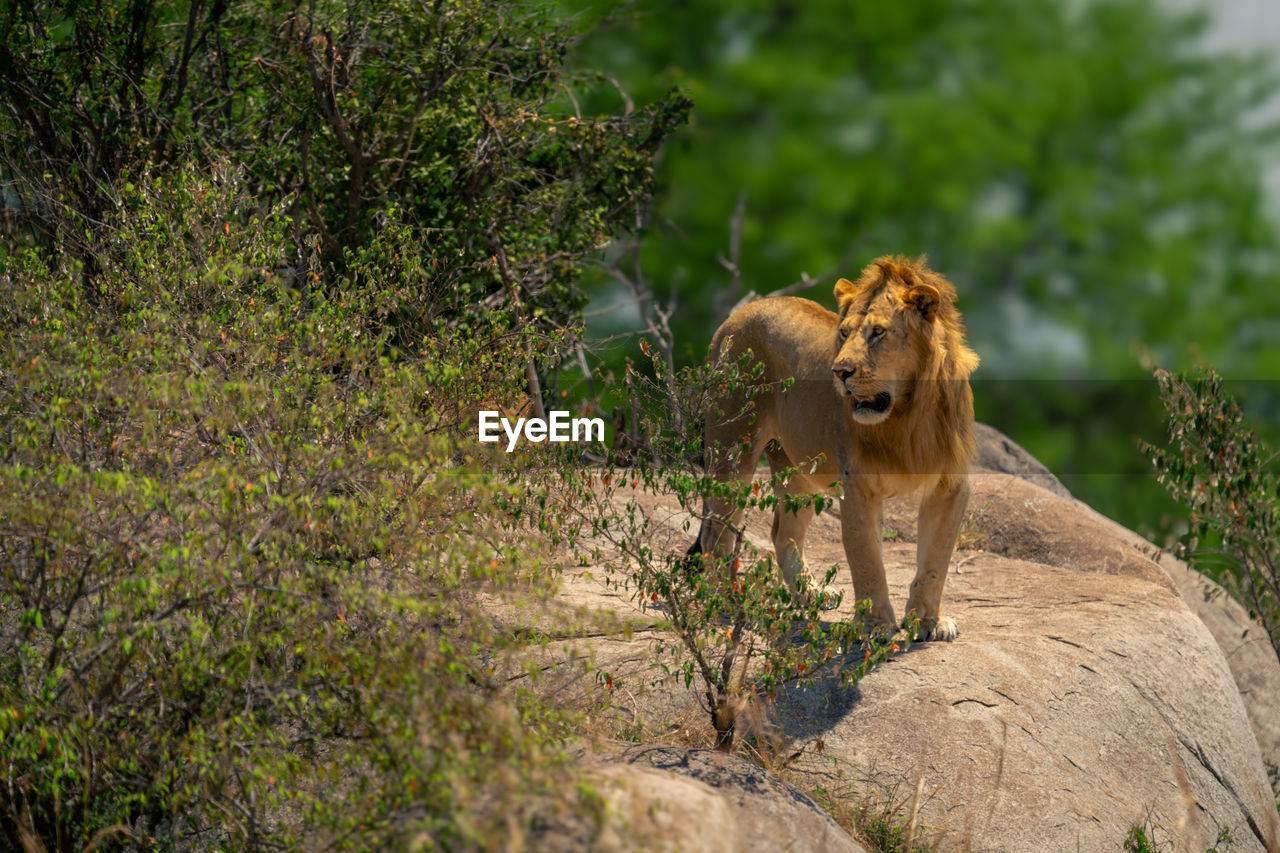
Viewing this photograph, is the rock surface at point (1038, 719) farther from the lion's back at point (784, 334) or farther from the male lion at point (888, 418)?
the lion's back at point (784, 334)

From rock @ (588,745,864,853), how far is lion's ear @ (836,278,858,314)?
2754 millimetres

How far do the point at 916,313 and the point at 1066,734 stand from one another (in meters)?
2.29

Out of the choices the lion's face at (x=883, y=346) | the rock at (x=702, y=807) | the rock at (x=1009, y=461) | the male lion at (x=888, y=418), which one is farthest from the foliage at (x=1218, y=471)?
the rock at (x=1009, y=461)

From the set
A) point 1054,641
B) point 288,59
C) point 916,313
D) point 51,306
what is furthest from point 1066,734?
point 288,59

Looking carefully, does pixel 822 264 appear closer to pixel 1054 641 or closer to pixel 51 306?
pixel 1054 641

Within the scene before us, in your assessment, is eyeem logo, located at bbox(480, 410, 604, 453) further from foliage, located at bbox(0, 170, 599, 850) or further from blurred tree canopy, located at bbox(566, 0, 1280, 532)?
blurred tree canopy, located at bbox(566, 0, 1280, 532)

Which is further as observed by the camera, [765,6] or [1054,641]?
[765,6]

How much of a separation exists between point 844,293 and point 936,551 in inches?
58.4

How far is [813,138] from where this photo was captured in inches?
631

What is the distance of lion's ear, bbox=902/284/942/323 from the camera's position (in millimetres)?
6410

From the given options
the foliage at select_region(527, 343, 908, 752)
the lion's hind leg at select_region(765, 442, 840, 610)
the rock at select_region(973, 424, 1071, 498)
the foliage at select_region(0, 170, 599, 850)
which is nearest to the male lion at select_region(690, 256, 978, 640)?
the lion's hind leg at select_region(765, 442, 840, 610)

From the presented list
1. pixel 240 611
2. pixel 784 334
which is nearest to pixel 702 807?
pixel 240 611

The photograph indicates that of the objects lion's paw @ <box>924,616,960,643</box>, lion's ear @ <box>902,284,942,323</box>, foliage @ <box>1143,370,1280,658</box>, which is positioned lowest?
lion's paw @ <box>924,616,960,643</box>

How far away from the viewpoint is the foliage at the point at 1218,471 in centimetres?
764
